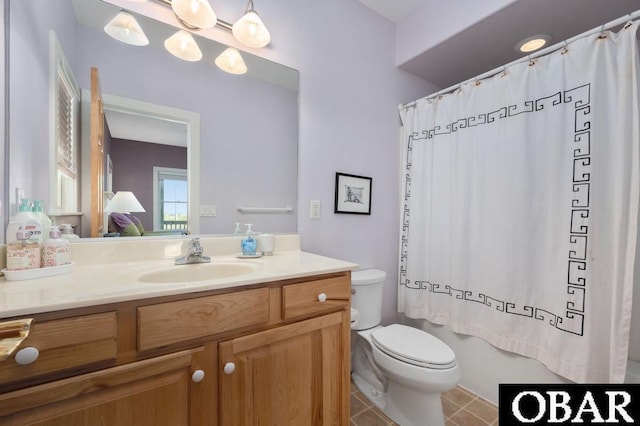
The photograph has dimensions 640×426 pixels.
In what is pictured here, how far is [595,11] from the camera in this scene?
142 cm

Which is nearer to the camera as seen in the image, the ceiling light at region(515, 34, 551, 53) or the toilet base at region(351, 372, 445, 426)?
the toilet base at region(351, 372, 445, 426)

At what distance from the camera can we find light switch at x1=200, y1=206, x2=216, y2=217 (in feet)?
4.26

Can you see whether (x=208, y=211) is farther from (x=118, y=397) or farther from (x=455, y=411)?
(x=455, y=411)

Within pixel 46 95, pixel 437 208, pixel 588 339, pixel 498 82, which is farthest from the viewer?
pixel 437 208

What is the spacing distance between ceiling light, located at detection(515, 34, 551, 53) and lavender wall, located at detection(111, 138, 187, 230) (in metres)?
2.19

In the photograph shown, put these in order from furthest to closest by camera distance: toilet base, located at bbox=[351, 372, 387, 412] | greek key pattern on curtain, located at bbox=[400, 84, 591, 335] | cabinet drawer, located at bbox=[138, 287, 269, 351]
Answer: toilet base, located at bbox=[351, 372, 387, 412], greek key pattern on curtain, located at bbox=[400, 84, 591, 335], cabinet drawer, located at bbox=[138, 287, 269, 351]

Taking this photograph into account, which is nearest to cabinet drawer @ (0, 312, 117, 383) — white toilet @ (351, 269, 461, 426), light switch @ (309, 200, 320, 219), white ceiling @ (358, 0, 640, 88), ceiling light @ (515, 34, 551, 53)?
white toilet @ (351, 269, 461, 426)

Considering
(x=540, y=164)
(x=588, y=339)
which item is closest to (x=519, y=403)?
(x=588, y=339)

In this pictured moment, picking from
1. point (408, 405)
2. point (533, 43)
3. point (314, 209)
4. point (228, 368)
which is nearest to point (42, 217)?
point (228, 368)

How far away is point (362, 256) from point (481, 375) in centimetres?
98

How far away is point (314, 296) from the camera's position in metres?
1.00

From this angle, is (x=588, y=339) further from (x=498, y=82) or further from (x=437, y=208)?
(x=498, y=82)

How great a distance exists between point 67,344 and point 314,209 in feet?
3.96

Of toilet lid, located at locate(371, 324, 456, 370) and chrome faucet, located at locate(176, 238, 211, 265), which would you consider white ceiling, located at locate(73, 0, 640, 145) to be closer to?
chrome faucet, located at locate(176, 238, 211, 265)
